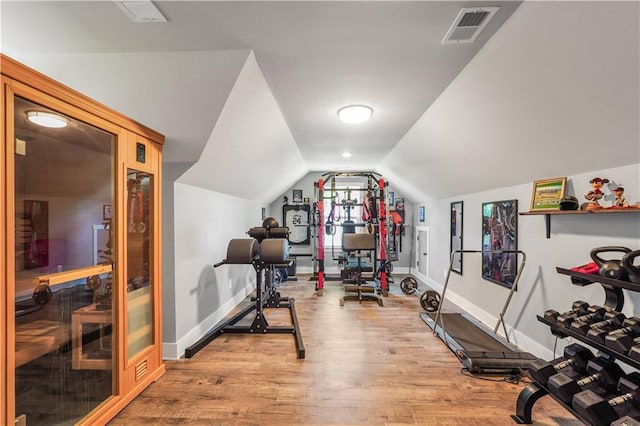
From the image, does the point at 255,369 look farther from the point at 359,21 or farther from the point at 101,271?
the point at 359,21

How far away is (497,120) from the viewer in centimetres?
253

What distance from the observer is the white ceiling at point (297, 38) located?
1.66 metres

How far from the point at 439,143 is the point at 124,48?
327 cm

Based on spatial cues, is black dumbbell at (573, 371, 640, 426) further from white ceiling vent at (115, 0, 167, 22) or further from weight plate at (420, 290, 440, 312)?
white ceiling vent at (115, 0, 167, 22)

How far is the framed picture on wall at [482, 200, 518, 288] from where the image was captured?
130 inches

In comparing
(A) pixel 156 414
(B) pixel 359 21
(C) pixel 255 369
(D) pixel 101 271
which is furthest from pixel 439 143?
(A) pixel 156 414

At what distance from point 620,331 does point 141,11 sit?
10.8 feet

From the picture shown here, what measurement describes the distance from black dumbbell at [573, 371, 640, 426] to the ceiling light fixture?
3.40 metres

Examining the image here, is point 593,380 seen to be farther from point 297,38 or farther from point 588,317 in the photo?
point 297,38

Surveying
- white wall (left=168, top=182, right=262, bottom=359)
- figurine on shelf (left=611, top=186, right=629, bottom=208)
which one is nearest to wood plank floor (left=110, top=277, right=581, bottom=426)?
white wall (left=168, top=182, right=262, bottom=359)

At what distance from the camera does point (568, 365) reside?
1.97m

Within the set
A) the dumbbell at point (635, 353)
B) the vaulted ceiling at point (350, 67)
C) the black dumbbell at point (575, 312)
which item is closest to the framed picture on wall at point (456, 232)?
the vaulted ceiling at point (350, 67)

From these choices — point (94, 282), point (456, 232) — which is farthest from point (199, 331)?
point (456, 232)

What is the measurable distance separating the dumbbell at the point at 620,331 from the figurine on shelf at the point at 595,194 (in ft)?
2.70
